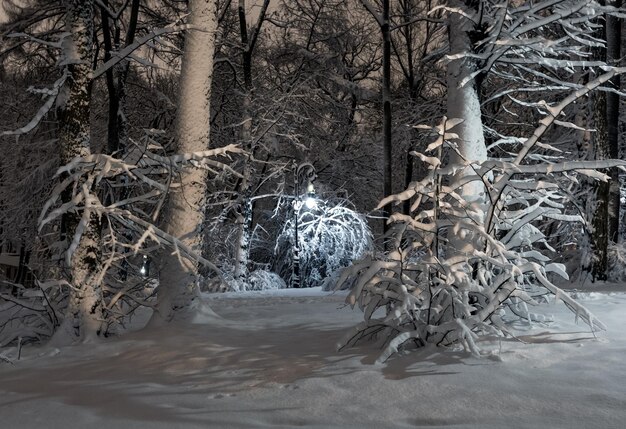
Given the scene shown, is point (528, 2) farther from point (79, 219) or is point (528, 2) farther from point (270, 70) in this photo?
point (270, 70)

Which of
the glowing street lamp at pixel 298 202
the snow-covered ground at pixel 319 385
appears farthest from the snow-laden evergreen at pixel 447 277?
the glowing street lamp at pixel 298 202

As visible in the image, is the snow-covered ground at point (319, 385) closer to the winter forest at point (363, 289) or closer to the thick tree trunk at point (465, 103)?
the winter forest at point (363, 289)

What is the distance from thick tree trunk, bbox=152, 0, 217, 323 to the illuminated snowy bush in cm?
1263

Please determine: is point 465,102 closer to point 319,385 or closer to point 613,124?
point 319,385

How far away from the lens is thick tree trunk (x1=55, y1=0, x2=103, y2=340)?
7023mm

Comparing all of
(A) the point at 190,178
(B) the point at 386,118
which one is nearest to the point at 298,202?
(B) the point at 386,118

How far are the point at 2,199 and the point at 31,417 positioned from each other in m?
18.2

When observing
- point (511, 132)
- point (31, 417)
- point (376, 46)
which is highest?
point (376, 46)

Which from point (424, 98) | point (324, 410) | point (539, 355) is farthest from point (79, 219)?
point (424, 98)

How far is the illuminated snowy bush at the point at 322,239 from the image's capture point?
20.8m

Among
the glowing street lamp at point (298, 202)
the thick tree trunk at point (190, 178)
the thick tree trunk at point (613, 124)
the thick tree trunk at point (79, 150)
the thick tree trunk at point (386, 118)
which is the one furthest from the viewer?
the glowing street lamp at point (298, 202)

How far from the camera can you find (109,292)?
317 inches

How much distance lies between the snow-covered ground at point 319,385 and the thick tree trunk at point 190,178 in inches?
48.7

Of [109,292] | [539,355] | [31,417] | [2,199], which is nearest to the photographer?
[31,417]
